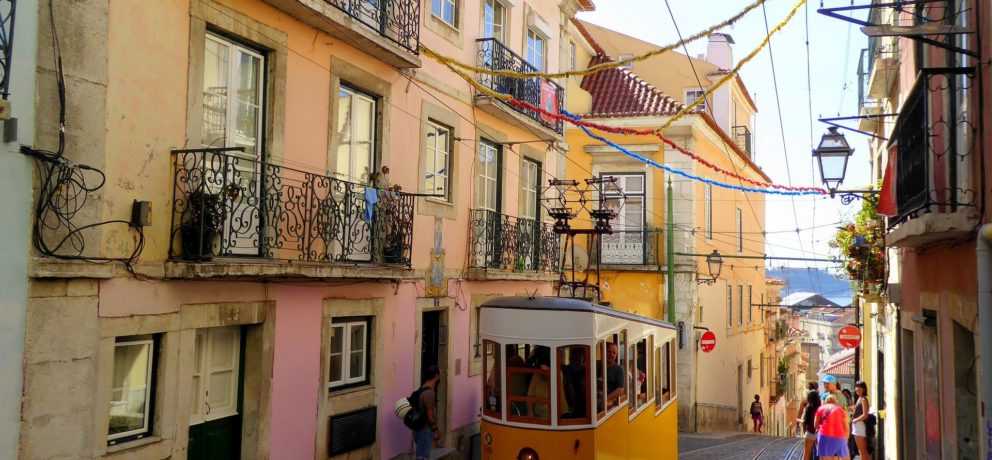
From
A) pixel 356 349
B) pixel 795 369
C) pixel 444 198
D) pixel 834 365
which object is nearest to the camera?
pixel 356 349

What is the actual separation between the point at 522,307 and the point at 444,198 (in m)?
3.79

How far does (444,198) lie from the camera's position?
40.4ft

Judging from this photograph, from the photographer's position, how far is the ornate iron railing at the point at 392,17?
380 inches

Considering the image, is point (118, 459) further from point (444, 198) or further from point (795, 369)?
point (795, 369)

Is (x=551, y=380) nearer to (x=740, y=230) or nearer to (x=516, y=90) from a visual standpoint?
(x=516, y=90)

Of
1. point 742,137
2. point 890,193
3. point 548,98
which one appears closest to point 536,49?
point 548,98

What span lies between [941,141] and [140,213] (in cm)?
671

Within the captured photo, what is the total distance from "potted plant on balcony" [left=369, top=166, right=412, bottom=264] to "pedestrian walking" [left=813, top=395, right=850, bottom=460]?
250 inches

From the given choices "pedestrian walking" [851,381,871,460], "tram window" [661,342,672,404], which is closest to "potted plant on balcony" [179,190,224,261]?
"tram window" [661,342,672,404]

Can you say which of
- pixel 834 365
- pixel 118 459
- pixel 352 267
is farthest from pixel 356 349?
pixel 834 365

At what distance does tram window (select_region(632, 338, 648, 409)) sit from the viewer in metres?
10.2

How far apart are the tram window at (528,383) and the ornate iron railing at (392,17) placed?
13.3 ft

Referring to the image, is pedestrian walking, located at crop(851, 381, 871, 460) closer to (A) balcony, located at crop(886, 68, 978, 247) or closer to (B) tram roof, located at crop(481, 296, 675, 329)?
(B) tram roof, located at crop(481, 296, 675, 329)

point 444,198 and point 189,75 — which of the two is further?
point 444,198
